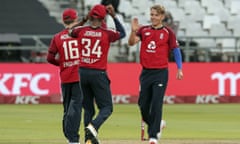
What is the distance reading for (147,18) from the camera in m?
30.8

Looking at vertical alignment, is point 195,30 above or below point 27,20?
below

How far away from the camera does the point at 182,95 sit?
24953mm

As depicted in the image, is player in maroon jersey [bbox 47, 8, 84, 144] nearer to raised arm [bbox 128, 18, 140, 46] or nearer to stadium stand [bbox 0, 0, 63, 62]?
raised arm [bbox 128, 18, 140, 46]

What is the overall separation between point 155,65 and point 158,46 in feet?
1.02

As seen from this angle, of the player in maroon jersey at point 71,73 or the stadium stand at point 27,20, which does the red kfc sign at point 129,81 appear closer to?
the stadium stand at point 27,20

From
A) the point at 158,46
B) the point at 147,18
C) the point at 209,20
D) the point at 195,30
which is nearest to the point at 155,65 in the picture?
the point at 158,46

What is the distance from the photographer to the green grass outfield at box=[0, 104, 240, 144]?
15.1m

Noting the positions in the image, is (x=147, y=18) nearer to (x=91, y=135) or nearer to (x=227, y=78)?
(x=227, y=78)

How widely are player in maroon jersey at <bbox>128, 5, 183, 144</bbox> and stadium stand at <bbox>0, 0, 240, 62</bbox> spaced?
44.7ft

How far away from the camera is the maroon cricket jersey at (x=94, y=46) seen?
12.4m

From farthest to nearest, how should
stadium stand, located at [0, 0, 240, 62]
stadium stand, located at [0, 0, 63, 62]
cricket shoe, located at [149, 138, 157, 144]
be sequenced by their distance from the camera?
1. stadium stand, located at [0, 0, 63, 62]
2. stadium stand, located at [0, 0, 240, 62]
3. cricket shoe, located at [149, 138, 157, 144]

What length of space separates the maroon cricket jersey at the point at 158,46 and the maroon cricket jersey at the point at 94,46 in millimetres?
844

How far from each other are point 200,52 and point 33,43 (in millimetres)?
5564

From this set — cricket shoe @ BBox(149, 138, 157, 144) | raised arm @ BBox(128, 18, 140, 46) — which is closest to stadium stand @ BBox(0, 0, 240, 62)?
raised arm @ BBox(128, 18, 140, 46)
